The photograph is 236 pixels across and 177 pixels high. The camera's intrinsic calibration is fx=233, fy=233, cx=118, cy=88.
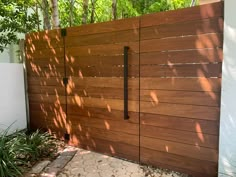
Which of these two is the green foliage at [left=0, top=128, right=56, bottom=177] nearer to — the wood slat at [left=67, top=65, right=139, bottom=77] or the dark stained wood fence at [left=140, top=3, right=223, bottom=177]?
the wood slat at [left=67, top=65, right=139, bottom=77]

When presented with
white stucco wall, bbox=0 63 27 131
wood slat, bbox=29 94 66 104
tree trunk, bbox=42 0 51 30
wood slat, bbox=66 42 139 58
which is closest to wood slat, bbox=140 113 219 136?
wood slat, bbox=66 42 139 58

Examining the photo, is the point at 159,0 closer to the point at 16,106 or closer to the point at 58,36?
the point at 58,36

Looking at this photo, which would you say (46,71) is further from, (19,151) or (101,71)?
(19,151)

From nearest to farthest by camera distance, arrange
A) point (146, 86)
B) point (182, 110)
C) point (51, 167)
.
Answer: point (182, 110), point (146, 86), point (51, 167)

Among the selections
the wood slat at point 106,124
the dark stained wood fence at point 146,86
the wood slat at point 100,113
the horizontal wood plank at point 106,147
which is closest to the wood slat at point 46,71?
the dark stained wood fence at point 146,86

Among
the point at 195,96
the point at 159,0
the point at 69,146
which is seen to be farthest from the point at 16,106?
the point at 159,0

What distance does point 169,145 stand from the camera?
9.62 feet

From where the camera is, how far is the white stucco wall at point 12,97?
4180mm

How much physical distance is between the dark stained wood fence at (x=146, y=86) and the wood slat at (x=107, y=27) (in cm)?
1

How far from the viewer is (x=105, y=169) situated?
10.2 feet

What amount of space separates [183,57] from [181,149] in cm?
111

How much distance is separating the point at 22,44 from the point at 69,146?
7.22ft

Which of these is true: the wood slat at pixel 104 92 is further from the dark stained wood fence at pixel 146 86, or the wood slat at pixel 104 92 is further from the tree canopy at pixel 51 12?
the tree canopy at pixel 51 12

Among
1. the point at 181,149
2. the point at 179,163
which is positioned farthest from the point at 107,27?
the point at 179,163
